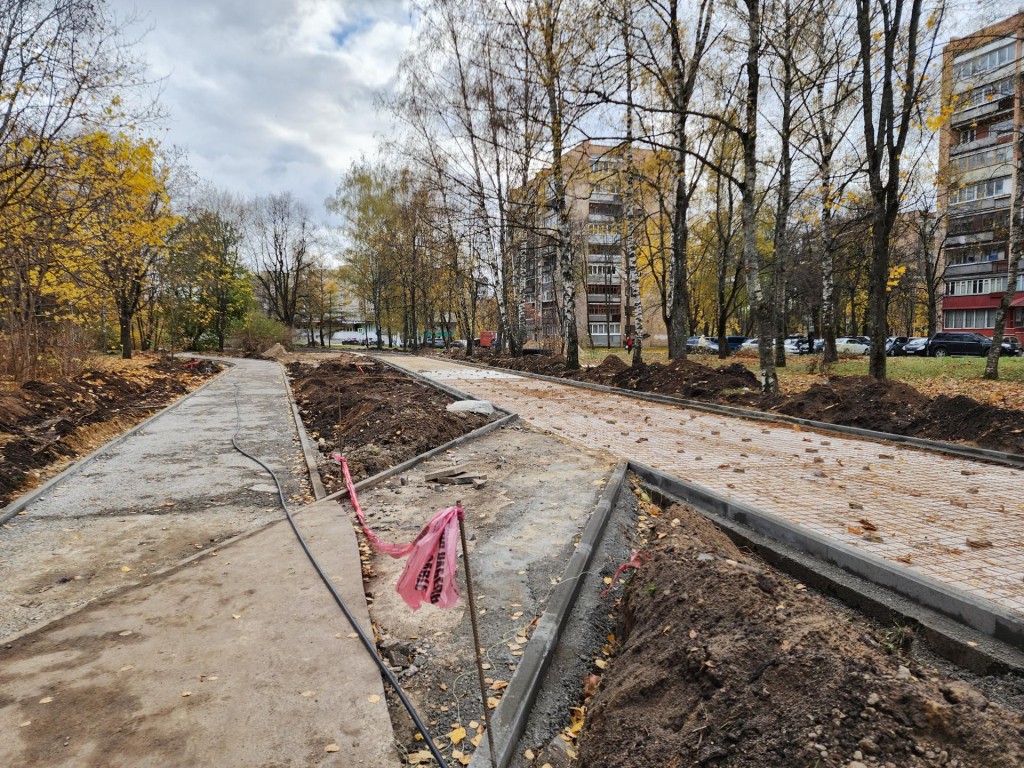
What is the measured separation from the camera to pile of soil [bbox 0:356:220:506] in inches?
260

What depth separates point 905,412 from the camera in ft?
27.0

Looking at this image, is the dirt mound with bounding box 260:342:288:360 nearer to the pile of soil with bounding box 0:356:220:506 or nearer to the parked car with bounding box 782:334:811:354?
the pile of soil with bounding box 0:356:220:506

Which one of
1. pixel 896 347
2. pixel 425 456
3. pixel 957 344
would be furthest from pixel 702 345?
pixel 425 456

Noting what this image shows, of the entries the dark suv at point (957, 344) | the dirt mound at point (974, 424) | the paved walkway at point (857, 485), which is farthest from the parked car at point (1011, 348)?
the paved walkway at point (857, 485)

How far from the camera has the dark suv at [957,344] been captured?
89.6 ft

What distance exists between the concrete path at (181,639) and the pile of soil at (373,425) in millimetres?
1240

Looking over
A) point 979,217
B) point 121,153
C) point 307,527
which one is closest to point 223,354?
point 121,153

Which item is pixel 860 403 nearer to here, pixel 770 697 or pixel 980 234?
pixel 770 697

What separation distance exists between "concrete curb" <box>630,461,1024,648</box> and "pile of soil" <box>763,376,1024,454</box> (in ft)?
14.1

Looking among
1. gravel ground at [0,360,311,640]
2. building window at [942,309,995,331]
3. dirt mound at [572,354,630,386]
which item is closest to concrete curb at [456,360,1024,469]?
dirt mound at [572,354,630,386]

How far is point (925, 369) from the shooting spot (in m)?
17.5

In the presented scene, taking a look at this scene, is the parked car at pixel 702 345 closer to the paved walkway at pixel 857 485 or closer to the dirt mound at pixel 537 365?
the dirt mound at pixel 537 365

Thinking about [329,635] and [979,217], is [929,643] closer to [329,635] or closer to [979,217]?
[329,635]

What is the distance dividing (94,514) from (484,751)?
505 centimetres
